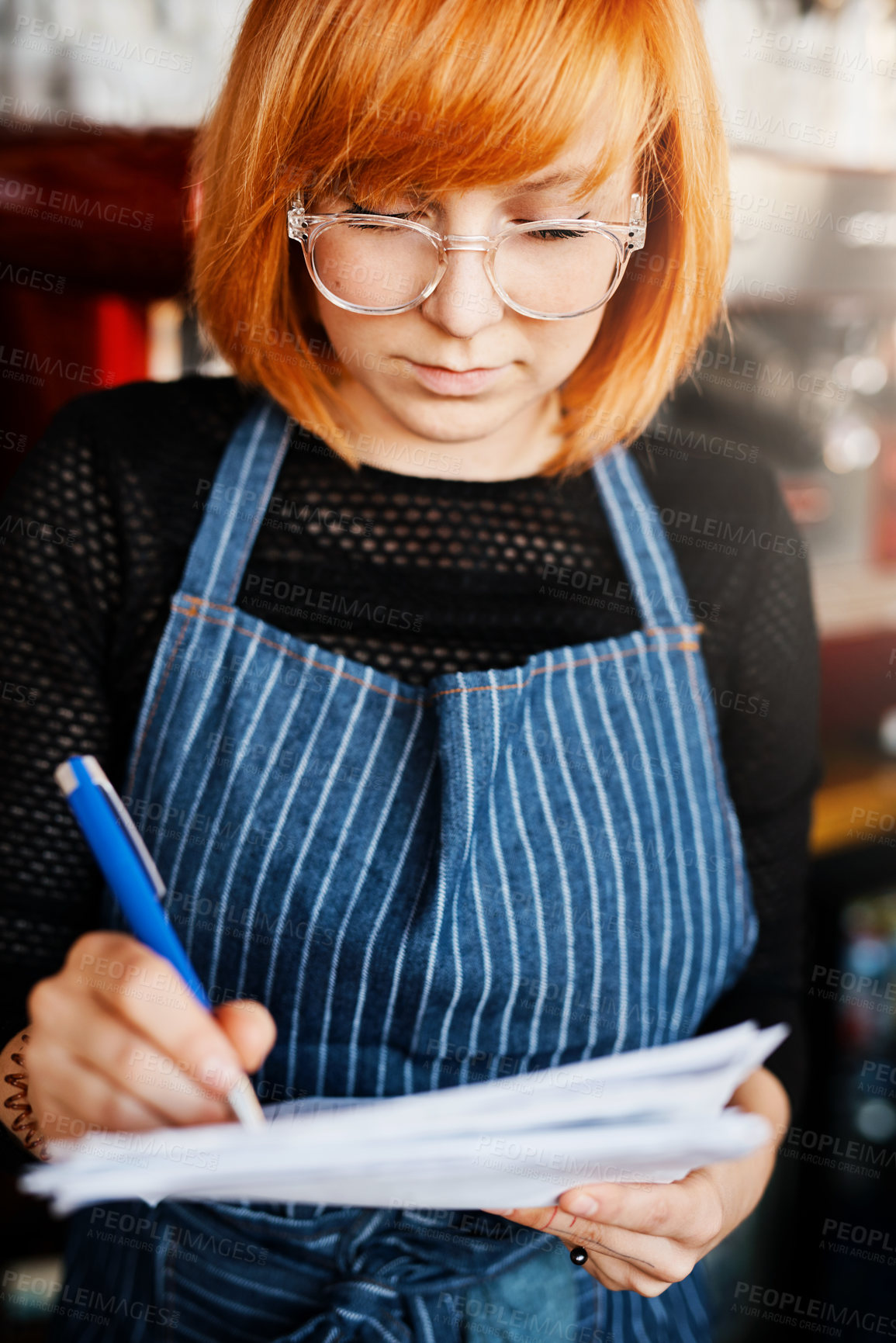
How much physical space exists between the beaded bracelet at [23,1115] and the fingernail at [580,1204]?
449 mm

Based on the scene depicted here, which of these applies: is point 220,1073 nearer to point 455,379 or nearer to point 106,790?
point 106,790

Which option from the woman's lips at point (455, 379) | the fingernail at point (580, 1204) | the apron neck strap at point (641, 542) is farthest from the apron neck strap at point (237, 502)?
the fingernail at point (580, 1204)

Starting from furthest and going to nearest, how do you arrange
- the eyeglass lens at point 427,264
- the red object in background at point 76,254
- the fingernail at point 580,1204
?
the red object in background at point 76,254 < the eyeglass lens at point 427,264 < the fingernail at point 580,1204

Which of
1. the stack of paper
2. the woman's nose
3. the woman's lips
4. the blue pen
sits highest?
the woman's nose

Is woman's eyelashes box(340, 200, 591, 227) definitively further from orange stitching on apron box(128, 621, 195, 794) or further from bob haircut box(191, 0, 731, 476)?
orange stitching on apron box(128, 621, 195, 794)

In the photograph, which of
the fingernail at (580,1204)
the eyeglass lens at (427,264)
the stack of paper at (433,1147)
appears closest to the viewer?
the stack of paper at (433,1147)

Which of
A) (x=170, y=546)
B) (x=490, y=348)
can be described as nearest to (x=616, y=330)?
(x=490, y=348)

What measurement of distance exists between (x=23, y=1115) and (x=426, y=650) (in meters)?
0.55

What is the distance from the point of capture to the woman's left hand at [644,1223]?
671 mm

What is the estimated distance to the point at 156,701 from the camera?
0.93m

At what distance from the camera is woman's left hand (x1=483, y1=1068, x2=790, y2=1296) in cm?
67

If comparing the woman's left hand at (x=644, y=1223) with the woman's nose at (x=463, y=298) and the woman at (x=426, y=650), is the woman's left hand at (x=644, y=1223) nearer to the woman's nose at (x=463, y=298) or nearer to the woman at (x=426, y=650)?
the woman at (x=426, y=650)

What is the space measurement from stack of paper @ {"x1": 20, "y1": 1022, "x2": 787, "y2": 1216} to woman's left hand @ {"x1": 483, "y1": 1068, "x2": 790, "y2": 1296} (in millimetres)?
66

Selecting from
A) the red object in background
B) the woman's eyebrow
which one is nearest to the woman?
the woman's eyebrow
